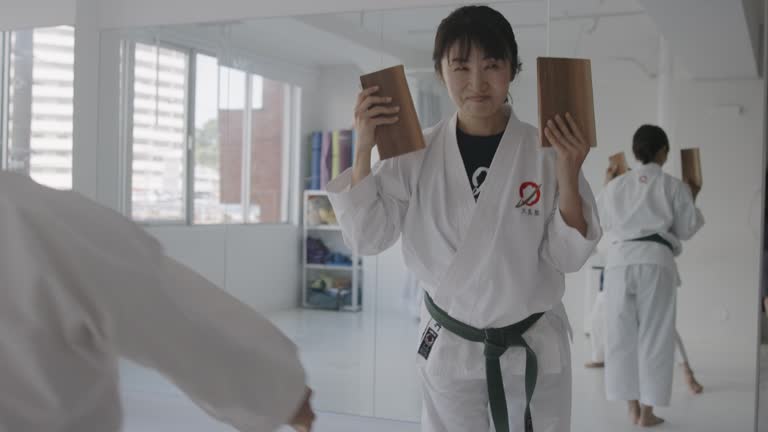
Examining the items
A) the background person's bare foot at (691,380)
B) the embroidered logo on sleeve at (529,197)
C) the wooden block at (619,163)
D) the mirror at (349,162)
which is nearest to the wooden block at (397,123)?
the embroidered logo on sleeve at (529,197)

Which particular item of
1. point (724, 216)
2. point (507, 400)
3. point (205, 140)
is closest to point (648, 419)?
point (724, 216)

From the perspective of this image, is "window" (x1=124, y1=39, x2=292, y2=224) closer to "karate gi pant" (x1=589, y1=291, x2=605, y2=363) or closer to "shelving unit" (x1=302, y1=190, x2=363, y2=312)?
"shelving unit" (x1=302, y1=190, x2=363, y2=312)

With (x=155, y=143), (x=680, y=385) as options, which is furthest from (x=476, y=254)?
(x=155, y=143)

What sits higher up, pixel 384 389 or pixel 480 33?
pixel 480 33

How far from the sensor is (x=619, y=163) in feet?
10.2

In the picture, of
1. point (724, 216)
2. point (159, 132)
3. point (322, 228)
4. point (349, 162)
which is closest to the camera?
point (724, 216)

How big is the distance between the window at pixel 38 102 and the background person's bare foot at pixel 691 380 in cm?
362

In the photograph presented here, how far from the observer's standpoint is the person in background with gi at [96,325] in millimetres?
700

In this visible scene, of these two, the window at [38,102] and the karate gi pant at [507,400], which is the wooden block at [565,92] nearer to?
the karate gi pant at [507,400]

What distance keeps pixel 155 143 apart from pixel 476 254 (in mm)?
2883

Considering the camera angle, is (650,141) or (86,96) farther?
(86,96)

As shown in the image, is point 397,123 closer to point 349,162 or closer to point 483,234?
point 483,234

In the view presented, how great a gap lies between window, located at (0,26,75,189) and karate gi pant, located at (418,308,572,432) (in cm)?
365

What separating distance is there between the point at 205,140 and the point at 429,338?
2608 millimetres
